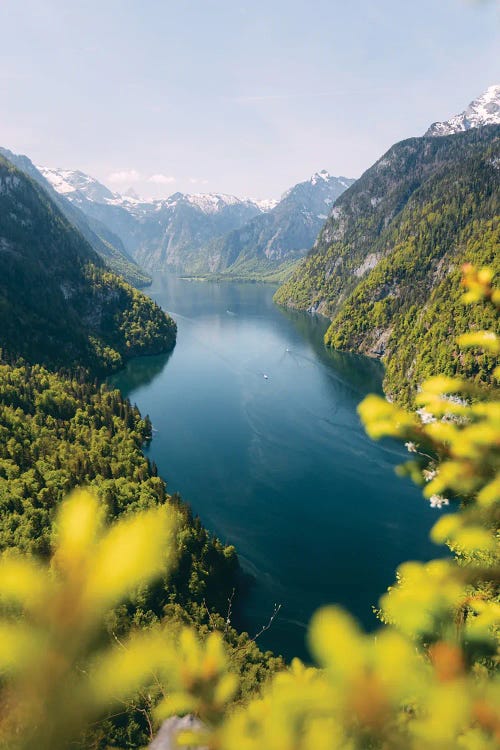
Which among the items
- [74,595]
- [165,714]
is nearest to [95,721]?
[165,714]

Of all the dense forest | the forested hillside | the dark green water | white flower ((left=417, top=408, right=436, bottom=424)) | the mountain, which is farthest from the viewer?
the mountain

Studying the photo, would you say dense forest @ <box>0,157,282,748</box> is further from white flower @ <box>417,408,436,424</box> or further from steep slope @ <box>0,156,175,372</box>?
white flower @ <box>417,408,436,424</box>

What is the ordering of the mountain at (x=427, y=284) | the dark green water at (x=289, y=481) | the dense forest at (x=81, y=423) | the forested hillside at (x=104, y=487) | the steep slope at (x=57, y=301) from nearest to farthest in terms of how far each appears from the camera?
the forested hillside at (x=104, y=487) < the dense forest at (x=81, y=423) < the dark green water at (x=289, y=481) < the mountain at (x=427, y=284) < the steep slope at (x=57, y=301)

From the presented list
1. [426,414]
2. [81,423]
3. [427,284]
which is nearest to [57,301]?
[81,423]

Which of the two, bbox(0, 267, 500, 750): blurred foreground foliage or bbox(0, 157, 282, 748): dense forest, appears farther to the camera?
bbox(0, 157, 282, 748): dense forest

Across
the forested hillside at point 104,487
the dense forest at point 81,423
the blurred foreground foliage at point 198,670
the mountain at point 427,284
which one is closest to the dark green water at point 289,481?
the forested hillside at point 104,487

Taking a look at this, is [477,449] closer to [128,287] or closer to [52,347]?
[52,347]

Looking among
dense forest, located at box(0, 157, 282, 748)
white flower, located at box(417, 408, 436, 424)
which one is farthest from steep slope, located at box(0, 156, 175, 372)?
white flower, located at box(417, 408, 436, 424)

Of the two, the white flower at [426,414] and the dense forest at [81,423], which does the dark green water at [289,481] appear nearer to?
the dense forest at [81,423]
